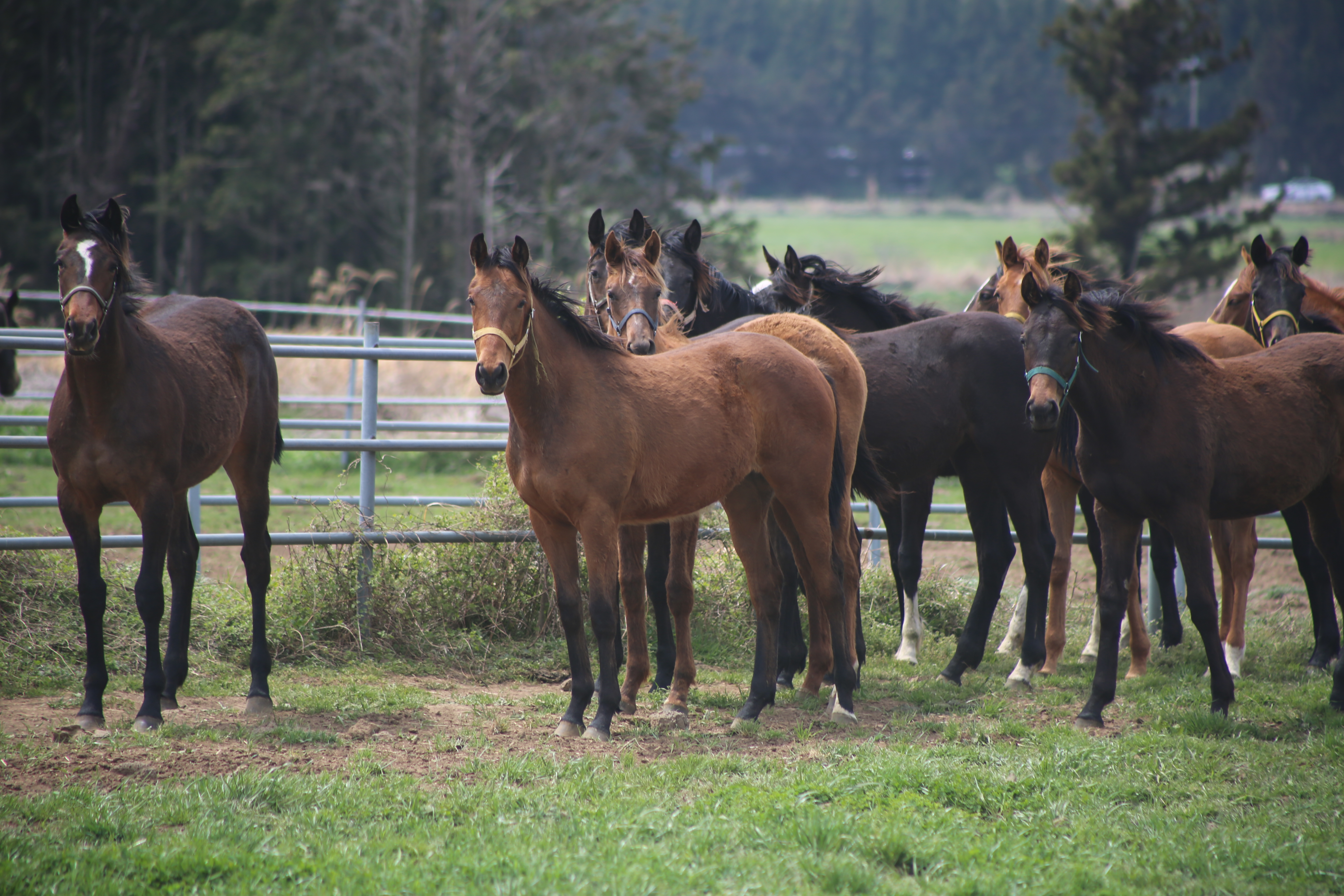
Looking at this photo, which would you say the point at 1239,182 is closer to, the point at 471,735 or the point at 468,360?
the point at 468,360

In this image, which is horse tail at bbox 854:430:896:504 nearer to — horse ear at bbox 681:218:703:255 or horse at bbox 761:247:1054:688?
horse at bbox 761:247:1054:688

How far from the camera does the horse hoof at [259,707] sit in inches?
196

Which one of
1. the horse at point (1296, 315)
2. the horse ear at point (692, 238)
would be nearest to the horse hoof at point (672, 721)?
the horse ear at point (692, 238)

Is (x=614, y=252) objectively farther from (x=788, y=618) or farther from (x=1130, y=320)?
(x=1130, y=320)

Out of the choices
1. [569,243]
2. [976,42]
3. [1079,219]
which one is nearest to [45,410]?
[569,243]

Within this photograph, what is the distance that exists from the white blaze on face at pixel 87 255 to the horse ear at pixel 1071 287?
414cm

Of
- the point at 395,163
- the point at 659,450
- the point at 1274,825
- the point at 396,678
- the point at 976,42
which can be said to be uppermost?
the point at 976,42

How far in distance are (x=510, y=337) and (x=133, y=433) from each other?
1745 millimetres

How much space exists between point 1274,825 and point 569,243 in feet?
78.1

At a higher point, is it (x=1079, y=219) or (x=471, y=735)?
(x=1079, y=219)

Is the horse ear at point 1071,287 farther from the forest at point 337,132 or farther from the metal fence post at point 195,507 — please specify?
the forest at point 337,132

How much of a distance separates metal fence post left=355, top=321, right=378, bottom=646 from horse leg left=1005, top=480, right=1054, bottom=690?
3.70 meters

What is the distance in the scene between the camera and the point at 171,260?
24.8 m

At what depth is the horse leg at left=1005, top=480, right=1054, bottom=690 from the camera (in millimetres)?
5938
